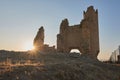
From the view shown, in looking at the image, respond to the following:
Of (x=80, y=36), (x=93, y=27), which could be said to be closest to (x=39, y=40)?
(x=80, y=36)

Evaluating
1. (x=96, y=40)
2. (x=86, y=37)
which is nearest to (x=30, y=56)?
(x=86, y=37)

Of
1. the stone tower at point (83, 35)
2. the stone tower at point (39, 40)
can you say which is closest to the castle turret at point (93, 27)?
the stone tower at point (83, 35)

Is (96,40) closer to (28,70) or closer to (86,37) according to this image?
(86,37)

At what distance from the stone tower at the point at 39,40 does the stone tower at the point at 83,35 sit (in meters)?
2.79

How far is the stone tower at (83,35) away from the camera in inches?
1580

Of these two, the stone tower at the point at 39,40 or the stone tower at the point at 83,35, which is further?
the stone tower at the point at 39,40

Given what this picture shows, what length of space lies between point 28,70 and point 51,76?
136cm

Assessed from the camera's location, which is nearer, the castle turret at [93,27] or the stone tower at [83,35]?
the stone tower at [83,35]

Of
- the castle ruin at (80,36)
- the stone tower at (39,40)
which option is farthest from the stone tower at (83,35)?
the stone tower at (39,40)

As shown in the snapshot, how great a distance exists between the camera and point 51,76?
14242 millimetres

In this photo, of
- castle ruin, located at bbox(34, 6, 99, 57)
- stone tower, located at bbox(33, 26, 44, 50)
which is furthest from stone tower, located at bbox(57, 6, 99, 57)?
stone tower, located at bbox(33, 26, 44, 50)

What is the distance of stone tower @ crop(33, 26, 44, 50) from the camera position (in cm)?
4200

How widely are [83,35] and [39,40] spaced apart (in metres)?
7.46

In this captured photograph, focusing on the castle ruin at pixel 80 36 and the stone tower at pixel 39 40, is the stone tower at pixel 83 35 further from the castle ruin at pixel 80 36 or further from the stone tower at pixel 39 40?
the stone tower at pixel 39 40
